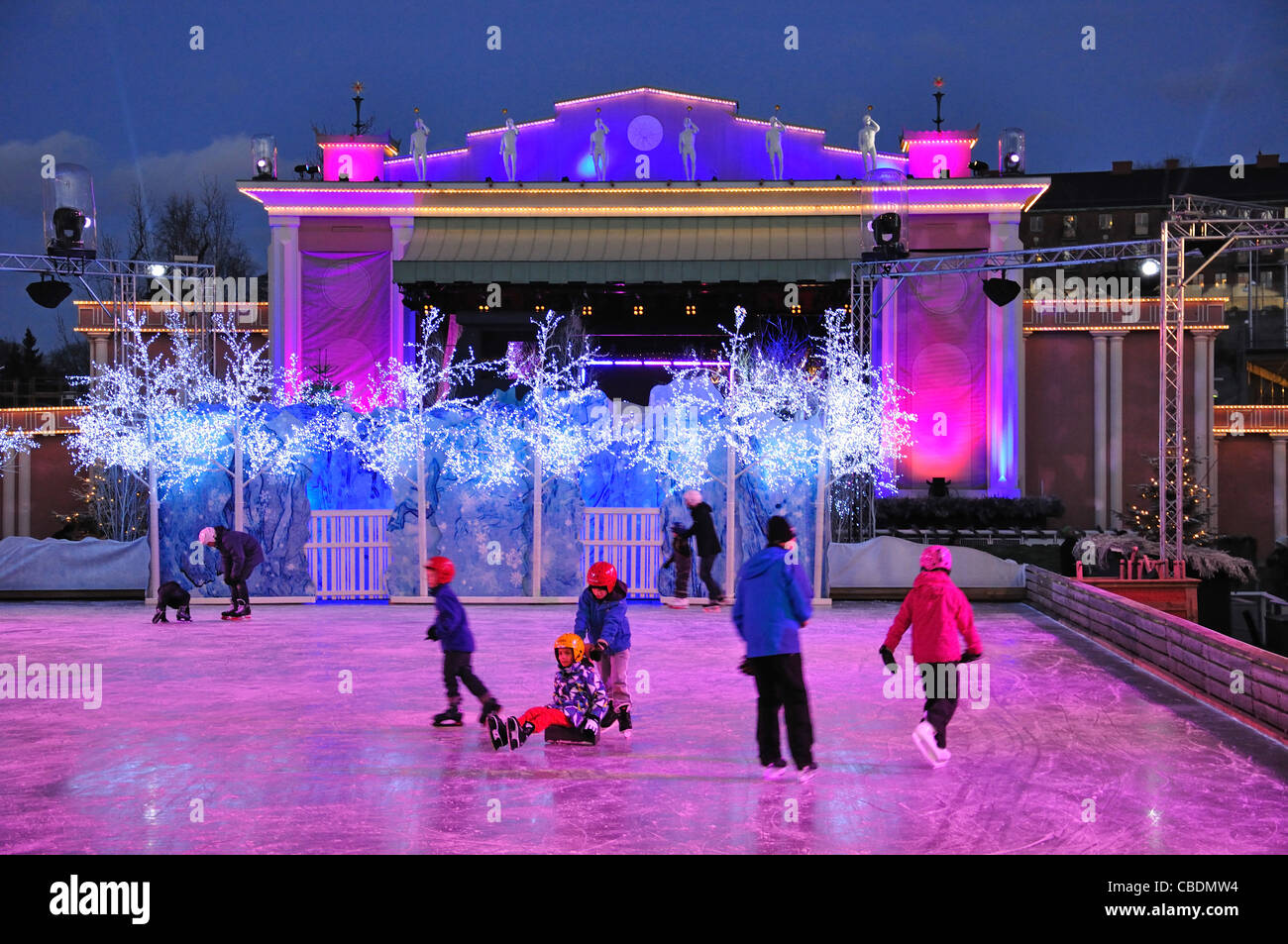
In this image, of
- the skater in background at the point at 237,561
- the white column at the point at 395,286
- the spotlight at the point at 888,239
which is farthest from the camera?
the white column at the point at 395,286

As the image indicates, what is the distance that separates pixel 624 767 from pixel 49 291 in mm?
14377

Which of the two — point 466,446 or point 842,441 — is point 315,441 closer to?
point 466,446

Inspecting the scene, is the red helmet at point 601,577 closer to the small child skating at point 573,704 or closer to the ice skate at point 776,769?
the small child skating at point 573,704

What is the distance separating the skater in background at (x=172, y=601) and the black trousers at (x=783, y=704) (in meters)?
10.6

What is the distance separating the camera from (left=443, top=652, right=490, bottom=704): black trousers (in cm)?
848

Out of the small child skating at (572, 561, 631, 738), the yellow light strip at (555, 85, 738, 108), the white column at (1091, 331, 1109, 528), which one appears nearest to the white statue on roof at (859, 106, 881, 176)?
the yellow light strip at (555, 85, 738, 108)

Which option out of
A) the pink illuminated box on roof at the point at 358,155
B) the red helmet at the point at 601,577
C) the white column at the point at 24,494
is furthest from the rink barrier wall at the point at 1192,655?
the white column at the point at 24,494

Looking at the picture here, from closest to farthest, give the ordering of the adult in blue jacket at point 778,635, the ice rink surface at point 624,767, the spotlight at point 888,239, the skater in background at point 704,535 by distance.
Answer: the ice rink surface at point 624,767 < the adult in blue jacket at point 778,635 < the skater in background at point 704,535 < the spotlight at point 888,239

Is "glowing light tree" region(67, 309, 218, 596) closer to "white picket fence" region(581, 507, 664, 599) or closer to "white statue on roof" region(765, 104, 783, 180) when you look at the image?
"white picket fence" region(581, 507, 664, 599)

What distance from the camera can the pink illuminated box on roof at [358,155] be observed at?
29.9m

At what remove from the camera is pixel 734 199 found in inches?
1146

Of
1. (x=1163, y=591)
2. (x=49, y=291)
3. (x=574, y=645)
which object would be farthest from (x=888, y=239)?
(x=574, y=645)

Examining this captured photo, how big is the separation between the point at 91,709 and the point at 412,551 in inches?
311

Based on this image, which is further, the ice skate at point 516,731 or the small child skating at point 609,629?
the small child skating at point 609,629
